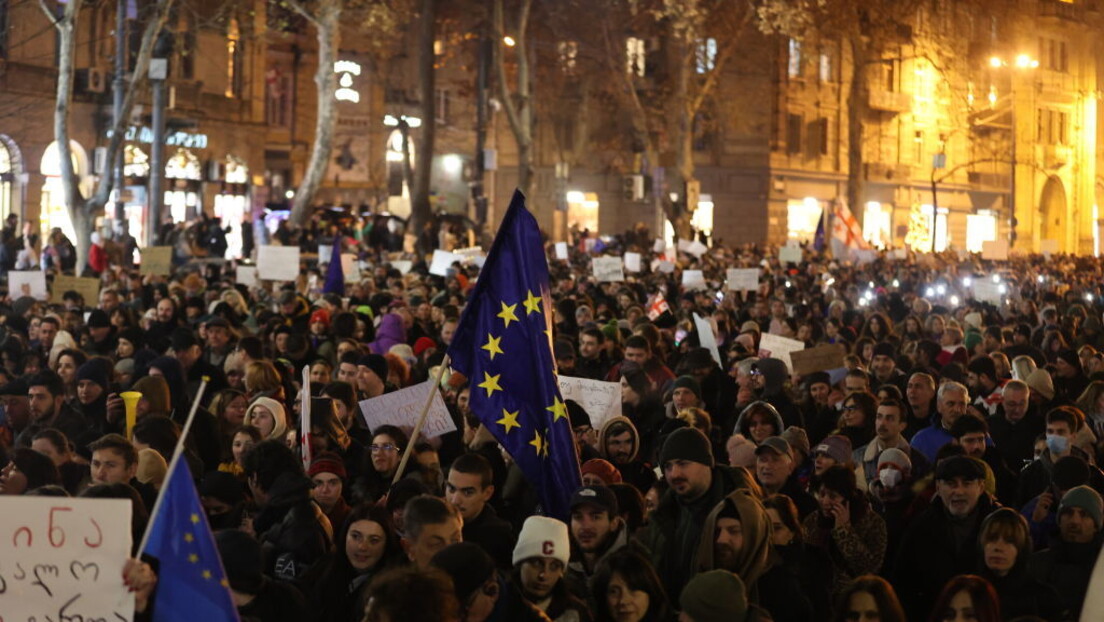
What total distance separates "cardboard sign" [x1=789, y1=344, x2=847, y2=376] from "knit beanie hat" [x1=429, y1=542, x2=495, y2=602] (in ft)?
26.7

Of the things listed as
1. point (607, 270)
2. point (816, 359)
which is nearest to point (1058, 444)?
point (816, 359)

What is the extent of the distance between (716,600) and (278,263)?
54.5ft

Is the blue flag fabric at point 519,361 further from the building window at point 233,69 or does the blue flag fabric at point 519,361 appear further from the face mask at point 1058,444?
the building window at point 233,69

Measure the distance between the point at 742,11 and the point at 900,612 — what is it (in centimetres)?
4386

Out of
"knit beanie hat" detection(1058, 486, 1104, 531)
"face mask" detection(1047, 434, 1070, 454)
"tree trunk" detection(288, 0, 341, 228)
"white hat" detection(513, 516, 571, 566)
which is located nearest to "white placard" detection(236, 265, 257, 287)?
"tree trunk" detection(288, 0, 341, 228)

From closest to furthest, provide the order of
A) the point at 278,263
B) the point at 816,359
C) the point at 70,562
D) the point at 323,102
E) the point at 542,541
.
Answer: the point at 70,562, the point at 542,541, the point at 816,359, the point at 278,263, the point at 323,102

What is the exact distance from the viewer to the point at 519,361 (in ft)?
25.7

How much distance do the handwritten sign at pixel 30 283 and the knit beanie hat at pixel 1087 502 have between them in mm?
14957

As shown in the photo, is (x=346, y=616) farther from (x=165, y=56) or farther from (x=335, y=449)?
(x=165, y=56)

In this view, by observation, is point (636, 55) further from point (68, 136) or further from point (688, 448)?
point (688, 448)

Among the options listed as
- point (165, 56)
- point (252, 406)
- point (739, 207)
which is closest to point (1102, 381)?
point (252, 406)

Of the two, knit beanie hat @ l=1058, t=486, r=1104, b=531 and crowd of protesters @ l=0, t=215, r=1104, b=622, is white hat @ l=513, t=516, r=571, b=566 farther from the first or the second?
knit beanie hat @ l=1058, t=486, r=1104, b=531

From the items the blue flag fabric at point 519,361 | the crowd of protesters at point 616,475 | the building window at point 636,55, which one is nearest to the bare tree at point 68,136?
the crowd of protesters at point 616,475

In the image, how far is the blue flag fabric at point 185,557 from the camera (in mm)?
4754
